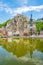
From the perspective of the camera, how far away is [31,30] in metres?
12.8

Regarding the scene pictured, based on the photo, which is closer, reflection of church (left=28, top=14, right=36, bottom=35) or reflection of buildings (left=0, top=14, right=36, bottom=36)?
reflection of church (left=28, top=14, right=36, bottom=35)

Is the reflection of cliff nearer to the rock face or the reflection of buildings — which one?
the reflection of buildings

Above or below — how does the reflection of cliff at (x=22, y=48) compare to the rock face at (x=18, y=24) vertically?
below

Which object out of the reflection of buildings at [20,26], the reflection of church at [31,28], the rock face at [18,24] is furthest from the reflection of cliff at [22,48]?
the rock face at [18,24]

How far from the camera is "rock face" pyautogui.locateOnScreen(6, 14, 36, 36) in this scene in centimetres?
1300

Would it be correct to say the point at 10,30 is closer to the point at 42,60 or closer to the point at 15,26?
the point at 15,26

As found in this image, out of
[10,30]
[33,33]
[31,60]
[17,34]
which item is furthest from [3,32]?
[31,60]

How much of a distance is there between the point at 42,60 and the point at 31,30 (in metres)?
8.34

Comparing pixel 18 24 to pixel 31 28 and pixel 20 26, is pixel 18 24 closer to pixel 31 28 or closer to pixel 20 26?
pixel 20 26

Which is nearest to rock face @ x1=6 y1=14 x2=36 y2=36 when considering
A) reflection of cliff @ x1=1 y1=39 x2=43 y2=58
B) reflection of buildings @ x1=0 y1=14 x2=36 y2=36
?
reflection of buildings @ x1=0 y1=14 x2=36 y2=36

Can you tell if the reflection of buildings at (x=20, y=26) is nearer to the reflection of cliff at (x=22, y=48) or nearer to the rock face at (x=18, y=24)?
the rock face at (x=18, y=24)

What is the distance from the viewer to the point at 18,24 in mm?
13438

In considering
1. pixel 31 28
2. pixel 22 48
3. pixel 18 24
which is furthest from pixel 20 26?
pixel 22 48

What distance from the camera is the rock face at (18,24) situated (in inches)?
512
